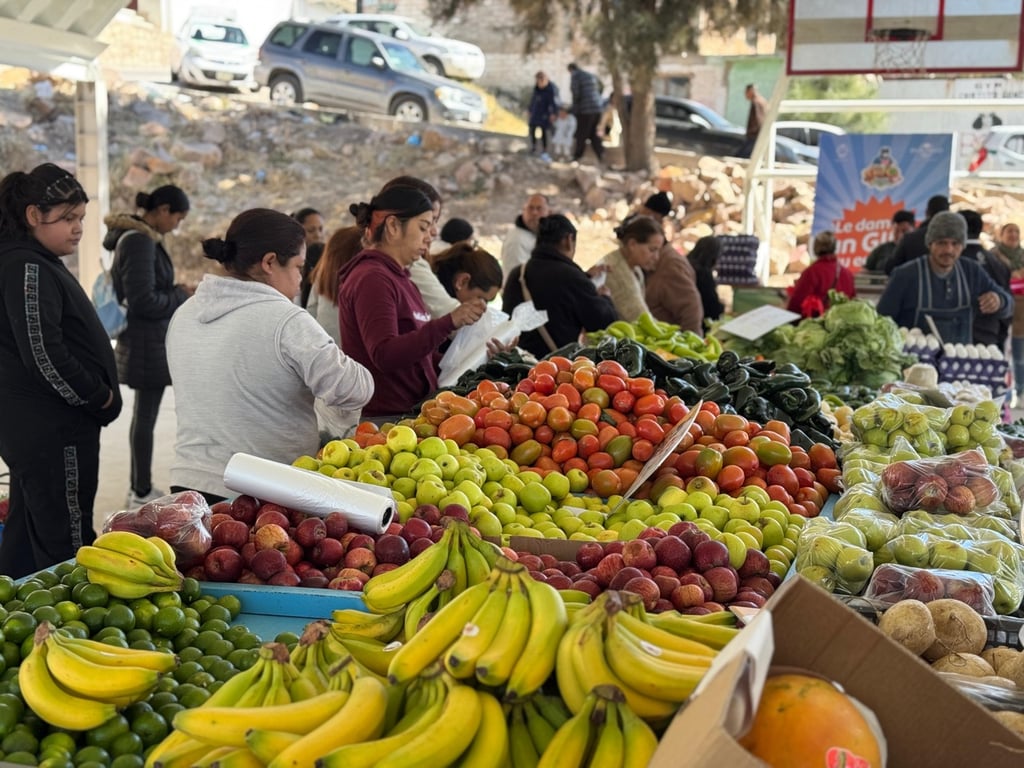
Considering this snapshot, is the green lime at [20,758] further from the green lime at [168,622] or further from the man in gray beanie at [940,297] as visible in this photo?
the man in gray beanie at [940,297]

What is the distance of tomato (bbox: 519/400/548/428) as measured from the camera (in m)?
4.15

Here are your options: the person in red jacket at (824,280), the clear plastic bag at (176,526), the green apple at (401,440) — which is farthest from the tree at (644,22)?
the clear plastic bag at (176,526)

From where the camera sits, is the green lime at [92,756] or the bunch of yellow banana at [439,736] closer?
the bunch of yellow banana at [439,736]

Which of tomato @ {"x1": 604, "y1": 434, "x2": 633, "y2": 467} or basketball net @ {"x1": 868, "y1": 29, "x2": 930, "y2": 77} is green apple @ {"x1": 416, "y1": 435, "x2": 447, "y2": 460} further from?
basketball net @ {"x1": 868, "y1": 29, "x2": 930, "y2": 77}

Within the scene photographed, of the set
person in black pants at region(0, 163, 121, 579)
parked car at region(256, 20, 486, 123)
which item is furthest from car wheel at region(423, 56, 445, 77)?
person in black pants at region(0, 163, 121, 579)

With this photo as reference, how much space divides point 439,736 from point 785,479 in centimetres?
260

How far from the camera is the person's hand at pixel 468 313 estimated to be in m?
4.47

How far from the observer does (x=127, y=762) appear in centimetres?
184

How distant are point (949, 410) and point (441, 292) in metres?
2.58

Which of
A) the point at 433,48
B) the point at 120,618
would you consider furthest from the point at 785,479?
the point at 433,48

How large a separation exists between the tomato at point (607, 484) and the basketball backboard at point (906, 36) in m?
7.71

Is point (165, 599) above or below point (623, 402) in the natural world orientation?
below

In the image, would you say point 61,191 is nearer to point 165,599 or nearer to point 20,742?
point 165,599

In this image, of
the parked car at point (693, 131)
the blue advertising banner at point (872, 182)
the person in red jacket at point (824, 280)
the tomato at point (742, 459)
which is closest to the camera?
the tomato at point (742, 459)
